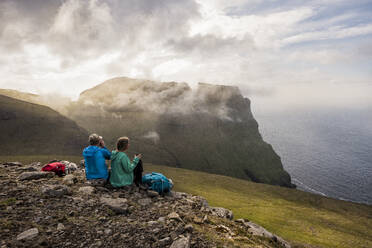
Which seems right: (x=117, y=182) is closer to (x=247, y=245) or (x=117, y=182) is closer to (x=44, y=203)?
(x=44, y=203)

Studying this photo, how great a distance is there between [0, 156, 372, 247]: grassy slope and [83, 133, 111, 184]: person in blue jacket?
3300 centimetres

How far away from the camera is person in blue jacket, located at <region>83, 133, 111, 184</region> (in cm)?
1348

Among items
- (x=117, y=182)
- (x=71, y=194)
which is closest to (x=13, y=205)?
(x=71, y=194)

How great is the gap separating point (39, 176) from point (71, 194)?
3.52 meters

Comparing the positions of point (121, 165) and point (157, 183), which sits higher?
point (121, 165)

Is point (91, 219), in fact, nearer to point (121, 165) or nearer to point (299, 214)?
point (121, 165)

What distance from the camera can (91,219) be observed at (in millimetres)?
9836

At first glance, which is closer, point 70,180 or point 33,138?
point 70,180

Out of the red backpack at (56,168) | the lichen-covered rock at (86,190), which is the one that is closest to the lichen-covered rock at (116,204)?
the lichen-covered rock at (86,190)

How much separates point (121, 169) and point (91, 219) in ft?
13.6

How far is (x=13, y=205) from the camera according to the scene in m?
9.67

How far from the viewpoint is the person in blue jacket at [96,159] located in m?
13.5

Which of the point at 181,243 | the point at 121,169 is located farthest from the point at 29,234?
the point at 121,169

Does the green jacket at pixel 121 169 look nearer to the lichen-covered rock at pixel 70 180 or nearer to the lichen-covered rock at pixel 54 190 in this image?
the lichen-covered rock at pixel 70 180
